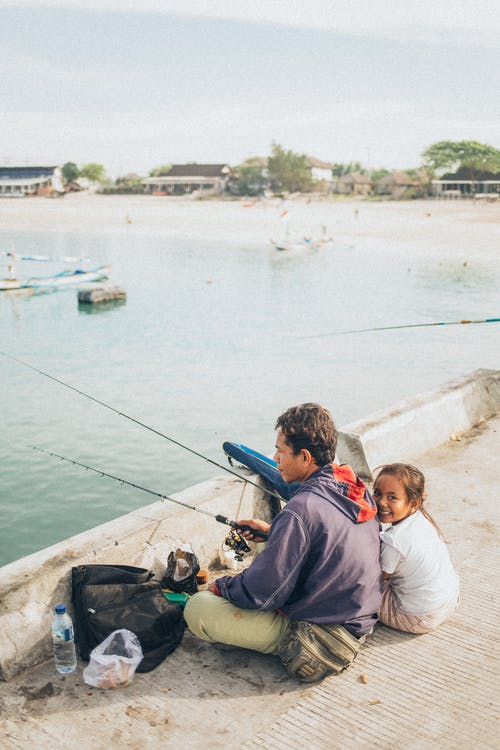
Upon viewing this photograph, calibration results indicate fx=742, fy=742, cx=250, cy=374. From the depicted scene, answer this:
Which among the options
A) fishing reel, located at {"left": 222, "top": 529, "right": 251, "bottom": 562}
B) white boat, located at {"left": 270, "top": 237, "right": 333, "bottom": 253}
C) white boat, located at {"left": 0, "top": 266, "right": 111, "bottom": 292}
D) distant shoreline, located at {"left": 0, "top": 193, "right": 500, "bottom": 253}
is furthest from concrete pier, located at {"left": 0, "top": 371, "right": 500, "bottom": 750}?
white boat, located at {"left": 270, "top": 237, "right": 333, "bottom": 253}

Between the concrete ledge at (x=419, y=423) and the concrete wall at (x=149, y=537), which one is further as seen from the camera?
the concrete ledge at (x=419, y=423)

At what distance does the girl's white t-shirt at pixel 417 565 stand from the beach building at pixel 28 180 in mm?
107728

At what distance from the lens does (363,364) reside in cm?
1906

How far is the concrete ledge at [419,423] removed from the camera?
19.0 ft

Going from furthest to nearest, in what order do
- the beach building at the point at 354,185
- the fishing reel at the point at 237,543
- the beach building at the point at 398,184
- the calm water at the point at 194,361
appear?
the beach building at the point at 354,185, the beach building at the point at 398,184, the calm water at the point at 194,361, the fishing reel at the point at 237,543

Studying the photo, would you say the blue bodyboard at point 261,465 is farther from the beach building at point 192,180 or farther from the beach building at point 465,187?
the beach building at point 192,180

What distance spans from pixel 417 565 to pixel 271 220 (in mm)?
60207

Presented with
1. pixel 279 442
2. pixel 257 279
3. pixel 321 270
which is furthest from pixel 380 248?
pixel 279 442

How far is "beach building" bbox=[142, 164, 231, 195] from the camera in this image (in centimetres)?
10619

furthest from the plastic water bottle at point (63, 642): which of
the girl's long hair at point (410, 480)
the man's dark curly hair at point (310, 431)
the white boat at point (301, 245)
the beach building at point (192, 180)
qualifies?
the beach building at point (192, 180)

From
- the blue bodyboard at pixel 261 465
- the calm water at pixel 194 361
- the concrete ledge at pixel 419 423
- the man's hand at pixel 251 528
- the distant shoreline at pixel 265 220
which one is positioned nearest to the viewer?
the man's hand at pixel 251 528

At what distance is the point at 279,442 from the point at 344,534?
21.3 inches

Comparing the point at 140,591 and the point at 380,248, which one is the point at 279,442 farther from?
the point at 380,248

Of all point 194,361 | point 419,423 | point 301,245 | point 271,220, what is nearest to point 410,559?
point 419,423
